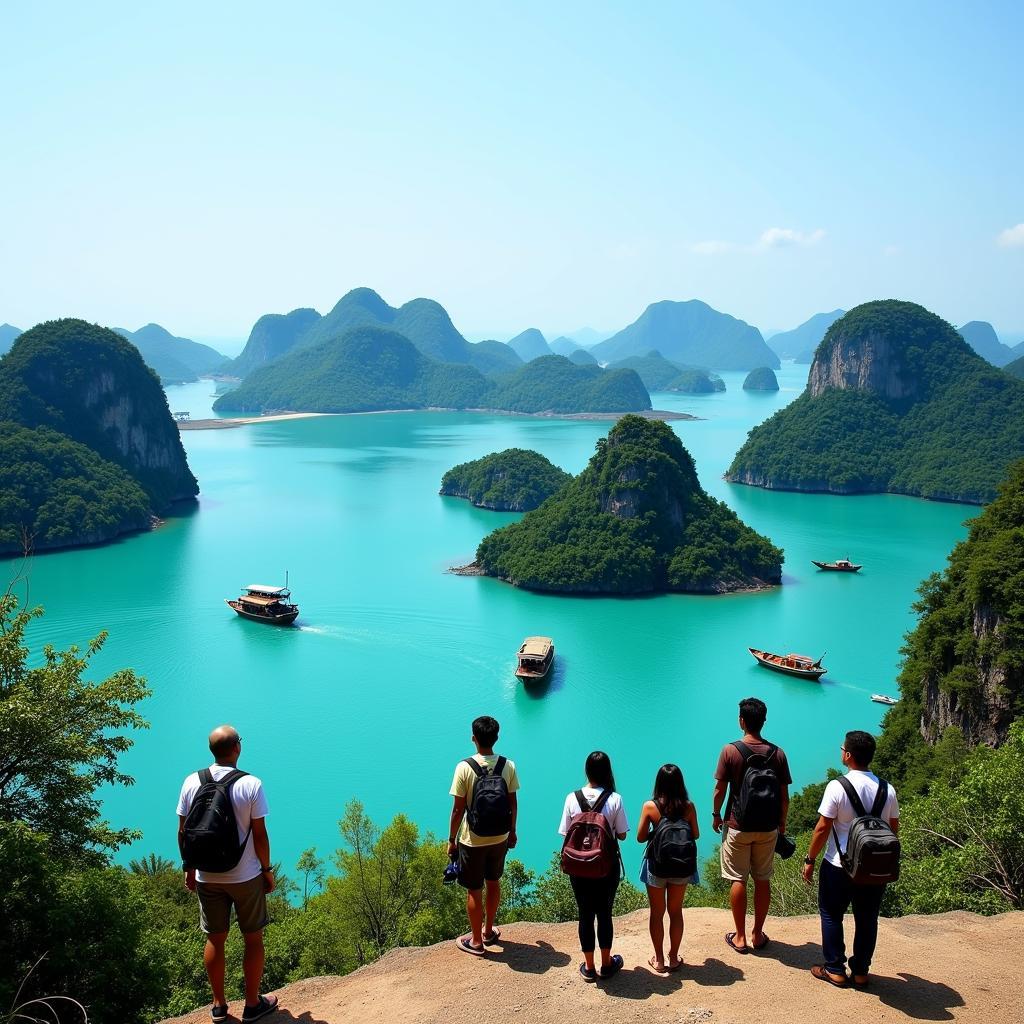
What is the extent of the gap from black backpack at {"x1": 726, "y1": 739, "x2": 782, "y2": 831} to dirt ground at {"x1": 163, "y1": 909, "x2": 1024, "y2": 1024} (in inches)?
39.3

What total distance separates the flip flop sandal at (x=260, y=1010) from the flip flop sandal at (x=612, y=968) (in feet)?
7.03

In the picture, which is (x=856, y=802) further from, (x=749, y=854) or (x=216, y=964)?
(x=216, y=964)

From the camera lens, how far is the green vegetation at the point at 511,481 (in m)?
65.9

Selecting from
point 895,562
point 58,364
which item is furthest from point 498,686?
point 58,364

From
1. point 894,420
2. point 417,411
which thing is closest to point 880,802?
point 894,420

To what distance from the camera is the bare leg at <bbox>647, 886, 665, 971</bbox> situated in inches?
226

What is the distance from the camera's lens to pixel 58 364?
68.2 metres

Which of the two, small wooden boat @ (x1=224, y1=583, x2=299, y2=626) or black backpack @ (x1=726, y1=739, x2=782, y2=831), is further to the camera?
small wooden boat @ (x1=224, y1=583, x2=299, y2=626)

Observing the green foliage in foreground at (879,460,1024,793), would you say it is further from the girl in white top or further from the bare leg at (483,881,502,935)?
the girl in white top

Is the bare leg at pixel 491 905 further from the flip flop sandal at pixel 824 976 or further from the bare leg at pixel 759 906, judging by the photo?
the flip flop sandal at pixel 824 976

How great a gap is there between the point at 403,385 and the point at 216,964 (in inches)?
6329

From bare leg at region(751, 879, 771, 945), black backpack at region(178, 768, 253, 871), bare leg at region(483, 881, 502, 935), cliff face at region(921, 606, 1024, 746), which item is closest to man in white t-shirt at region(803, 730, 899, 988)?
bare leg at region(751, 879, 771, 945)

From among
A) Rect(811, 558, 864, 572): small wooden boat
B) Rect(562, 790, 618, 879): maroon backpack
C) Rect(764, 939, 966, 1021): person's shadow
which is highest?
Rect(562, 790, 618, 879): maroon backpack

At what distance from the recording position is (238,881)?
5.35m
